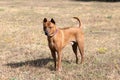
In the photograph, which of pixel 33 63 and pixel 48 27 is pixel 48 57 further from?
pixel 48 27

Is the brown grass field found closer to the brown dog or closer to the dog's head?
the brown dog

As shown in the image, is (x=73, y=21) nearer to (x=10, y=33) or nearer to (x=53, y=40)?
(x=10, y=33)

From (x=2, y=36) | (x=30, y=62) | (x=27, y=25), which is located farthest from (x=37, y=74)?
(x=27, y=25)

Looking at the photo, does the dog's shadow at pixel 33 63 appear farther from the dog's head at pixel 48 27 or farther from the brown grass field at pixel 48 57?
the dog's head at pixel 48 27

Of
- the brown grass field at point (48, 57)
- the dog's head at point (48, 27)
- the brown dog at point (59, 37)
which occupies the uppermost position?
the dog's head at point (48, 27)

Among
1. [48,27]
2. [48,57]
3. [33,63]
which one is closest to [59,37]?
[48,27]

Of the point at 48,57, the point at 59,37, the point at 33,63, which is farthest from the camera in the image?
the point at 48,57

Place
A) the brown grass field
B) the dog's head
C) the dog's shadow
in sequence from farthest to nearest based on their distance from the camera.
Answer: the dog's shadow
the brown grass field
the dog's head

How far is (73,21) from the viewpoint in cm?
1977

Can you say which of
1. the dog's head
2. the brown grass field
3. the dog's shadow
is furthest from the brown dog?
the dog's shadow

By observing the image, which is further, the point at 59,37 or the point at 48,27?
the point at 59,37

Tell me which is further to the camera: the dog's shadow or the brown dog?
the dog's shadow

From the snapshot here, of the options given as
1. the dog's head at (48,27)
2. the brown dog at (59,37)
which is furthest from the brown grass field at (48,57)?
the dog's head at (48,27)

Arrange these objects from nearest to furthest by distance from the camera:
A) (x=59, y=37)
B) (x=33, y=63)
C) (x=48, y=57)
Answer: (x=59, y=37)
(x=33, y=63)
(x=48, y=57)
